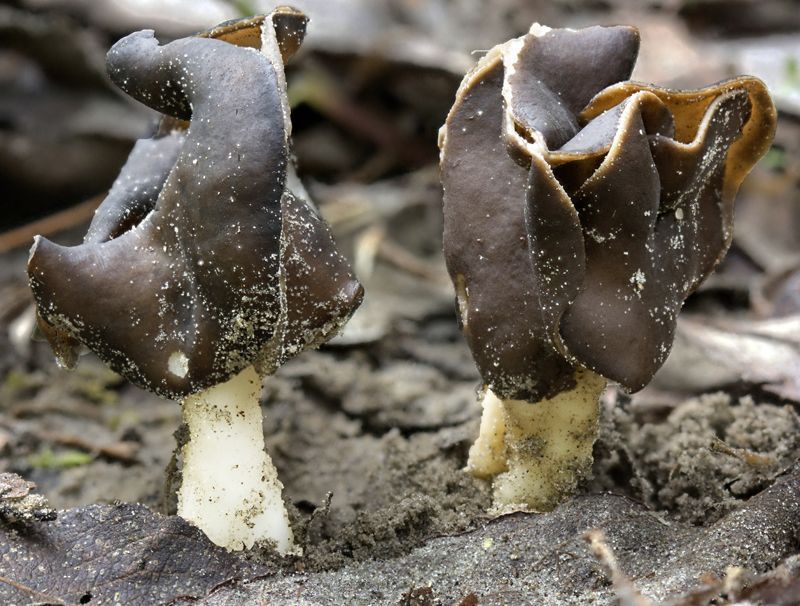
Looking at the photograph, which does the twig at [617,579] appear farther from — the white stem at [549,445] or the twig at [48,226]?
the twig at [48,226]

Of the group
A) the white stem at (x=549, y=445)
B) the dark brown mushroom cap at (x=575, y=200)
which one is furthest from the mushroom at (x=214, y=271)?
the white stem at (x=549, y=445)

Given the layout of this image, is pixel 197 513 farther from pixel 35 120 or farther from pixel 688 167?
pixel 35 120

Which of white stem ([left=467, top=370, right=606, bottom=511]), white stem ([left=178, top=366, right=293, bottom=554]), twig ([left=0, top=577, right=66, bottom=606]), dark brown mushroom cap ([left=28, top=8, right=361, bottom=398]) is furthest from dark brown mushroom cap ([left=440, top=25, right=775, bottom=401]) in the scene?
twig ([left=0, top=577, right=66, bottom=606])

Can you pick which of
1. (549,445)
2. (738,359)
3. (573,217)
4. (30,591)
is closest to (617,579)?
(573,217)

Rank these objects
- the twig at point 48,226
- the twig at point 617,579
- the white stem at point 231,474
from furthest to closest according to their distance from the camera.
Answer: the twig at point 48,226, the white stem at point 231,474, the twig at point 617,579

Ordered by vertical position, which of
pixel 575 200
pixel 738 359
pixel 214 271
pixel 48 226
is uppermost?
pixel 575 200

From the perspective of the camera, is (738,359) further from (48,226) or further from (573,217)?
(48,226)

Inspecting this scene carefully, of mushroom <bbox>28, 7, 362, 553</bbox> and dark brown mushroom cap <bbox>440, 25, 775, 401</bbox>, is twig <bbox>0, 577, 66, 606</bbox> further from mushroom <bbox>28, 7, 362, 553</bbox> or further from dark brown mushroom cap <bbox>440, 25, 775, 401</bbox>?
dark brown mushroom cap <bbox>440, 25, 775, 401</bbox>
